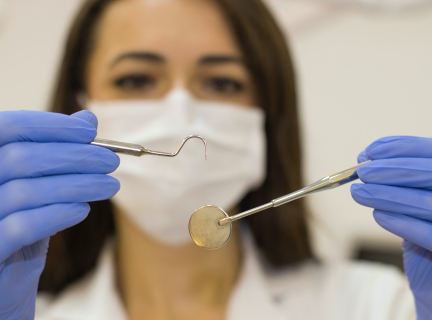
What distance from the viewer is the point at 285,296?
1091 mm

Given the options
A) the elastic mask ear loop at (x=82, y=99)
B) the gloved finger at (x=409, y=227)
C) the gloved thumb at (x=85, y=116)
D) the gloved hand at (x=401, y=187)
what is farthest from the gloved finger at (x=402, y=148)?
the elastic mask ear loop at (x=82, y=99)

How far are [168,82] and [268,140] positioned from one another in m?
0.43

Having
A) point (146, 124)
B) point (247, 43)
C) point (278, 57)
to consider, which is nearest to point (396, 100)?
point (278, 57)

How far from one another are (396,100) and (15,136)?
1.92 meters

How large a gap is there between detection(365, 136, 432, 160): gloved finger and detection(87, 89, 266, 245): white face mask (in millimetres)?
416

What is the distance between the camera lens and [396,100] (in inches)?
72.7

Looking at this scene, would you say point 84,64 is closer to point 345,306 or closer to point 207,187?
point 207,187

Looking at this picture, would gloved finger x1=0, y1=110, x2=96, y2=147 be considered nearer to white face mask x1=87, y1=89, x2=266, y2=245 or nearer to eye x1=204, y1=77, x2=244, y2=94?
white face mask x1=87, y1=89, x2=266, y2=245

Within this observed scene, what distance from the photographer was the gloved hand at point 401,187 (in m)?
0.63

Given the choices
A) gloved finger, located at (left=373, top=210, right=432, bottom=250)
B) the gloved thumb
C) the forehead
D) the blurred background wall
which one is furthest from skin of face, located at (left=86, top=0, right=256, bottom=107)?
the blurred background wall

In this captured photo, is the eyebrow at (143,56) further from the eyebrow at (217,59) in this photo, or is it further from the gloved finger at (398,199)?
the gloved finger at (398,199)

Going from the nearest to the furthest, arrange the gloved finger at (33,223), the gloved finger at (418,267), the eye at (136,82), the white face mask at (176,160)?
the gloved finger at (33,223) → the gloved finger at (418,267) → the white face mask at (176,160) → the eye at (136,82)

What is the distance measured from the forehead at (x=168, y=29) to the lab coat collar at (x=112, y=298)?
725 mm

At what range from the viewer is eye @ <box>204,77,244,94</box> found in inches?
40.2
